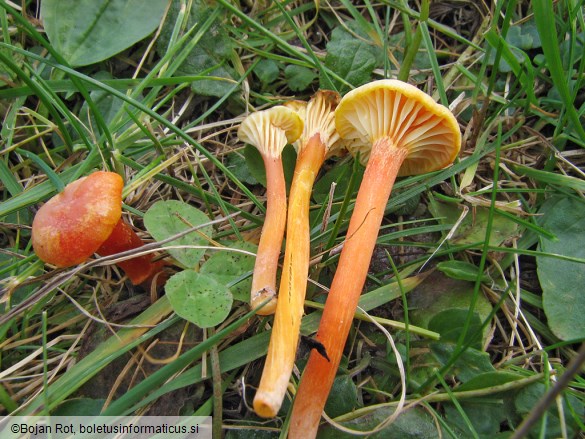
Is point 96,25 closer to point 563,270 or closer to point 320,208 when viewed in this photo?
point 320,208

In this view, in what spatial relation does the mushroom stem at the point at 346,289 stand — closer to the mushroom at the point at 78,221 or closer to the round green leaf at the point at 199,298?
the round green leaf at the point at 199,298

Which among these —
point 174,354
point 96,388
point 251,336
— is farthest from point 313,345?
point 96,388

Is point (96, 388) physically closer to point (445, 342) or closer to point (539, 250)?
point (445, 342)

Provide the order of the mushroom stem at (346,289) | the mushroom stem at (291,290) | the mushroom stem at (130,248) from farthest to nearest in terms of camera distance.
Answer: the mushroom stem at (130,248), the mushroom stem at (346,289), the mushroom stem at (291,290)

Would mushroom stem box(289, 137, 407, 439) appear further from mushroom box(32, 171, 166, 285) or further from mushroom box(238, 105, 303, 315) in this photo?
mushroom box(32, 171, 166, 285)

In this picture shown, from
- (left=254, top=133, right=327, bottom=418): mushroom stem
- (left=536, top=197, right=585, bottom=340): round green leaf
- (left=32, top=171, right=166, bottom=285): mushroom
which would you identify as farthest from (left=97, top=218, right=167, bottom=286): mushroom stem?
(left=536, top=197, right=585, bottom=340): round green leaf

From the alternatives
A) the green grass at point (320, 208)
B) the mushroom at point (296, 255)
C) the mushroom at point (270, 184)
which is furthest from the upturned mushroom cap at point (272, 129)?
the green grass at point (320, 208)
